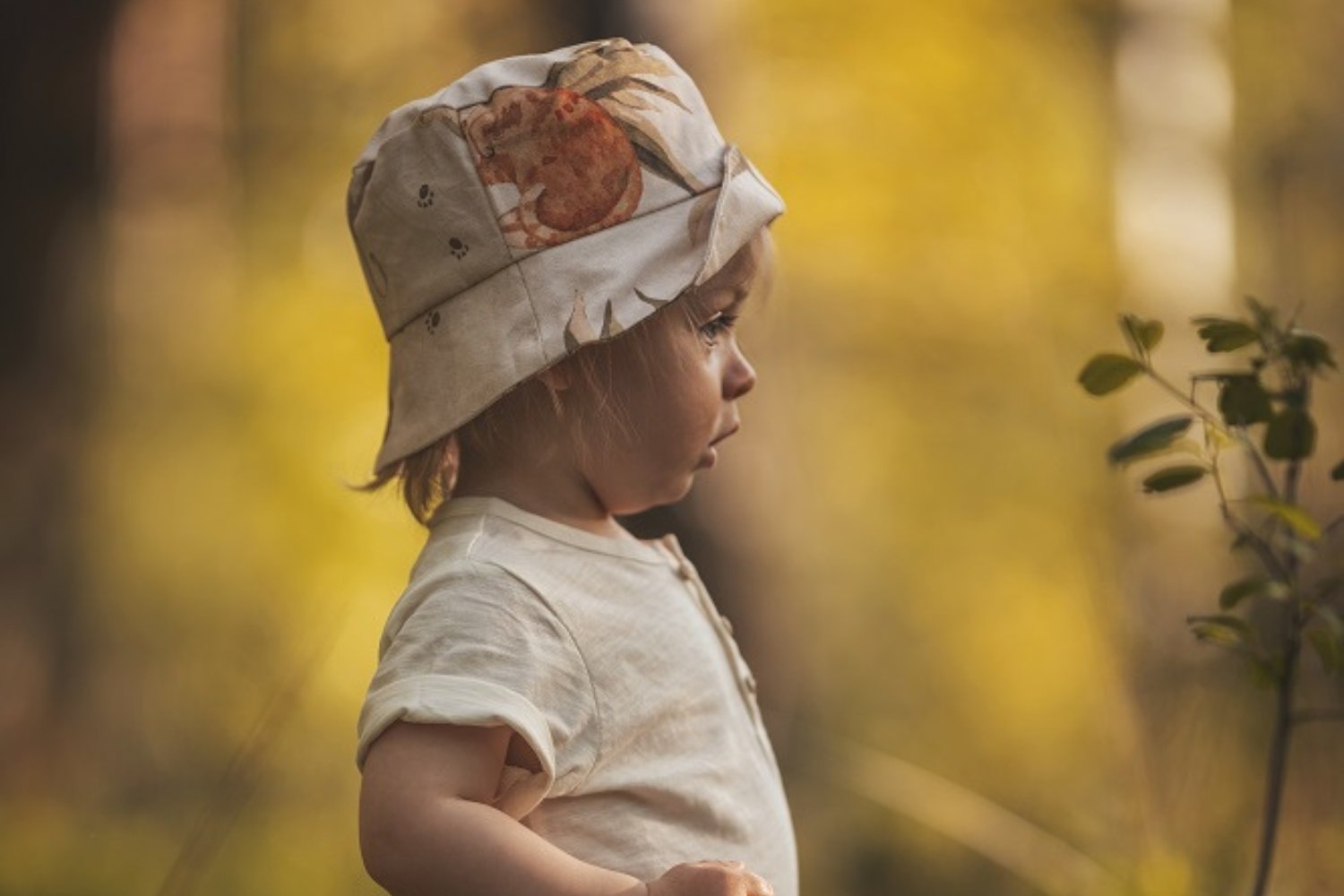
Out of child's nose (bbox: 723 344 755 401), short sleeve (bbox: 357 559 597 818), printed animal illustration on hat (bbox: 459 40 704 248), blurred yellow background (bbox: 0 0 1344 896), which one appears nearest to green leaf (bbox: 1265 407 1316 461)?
child's nose (bbox: 723 344 755 401)

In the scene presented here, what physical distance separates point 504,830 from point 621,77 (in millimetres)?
732

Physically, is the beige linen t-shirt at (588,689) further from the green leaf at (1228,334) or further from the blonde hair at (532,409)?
the green leaf at (1228,334)

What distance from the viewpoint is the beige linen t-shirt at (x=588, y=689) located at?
144 centimetres

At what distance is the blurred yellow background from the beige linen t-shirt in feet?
2.50

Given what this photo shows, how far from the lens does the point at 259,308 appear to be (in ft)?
22.8

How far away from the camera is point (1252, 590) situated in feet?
5.72

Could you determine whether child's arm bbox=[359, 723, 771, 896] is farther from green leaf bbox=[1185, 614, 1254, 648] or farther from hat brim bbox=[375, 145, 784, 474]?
green leaf bbox=[1185, 614, 1254, 648]

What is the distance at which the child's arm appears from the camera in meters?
1.37

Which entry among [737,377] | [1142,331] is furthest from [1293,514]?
[737,377]

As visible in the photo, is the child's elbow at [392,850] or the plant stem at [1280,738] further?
the plant stem at [1280,738]

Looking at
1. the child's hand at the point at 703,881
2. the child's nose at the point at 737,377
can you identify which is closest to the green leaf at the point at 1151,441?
the child's nose at the point at 737,377

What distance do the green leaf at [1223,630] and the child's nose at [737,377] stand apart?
516 millimetres

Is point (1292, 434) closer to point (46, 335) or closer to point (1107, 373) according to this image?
point (1107, 373)

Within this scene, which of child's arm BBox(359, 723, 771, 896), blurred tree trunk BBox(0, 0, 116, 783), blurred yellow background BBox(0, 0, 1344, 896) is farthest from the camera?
blurred tree trunk BBox(0, 0, 116, 783)
